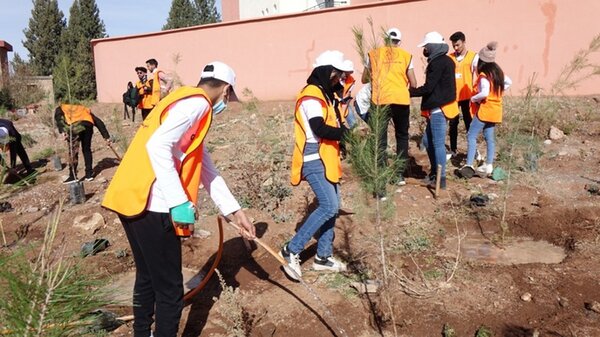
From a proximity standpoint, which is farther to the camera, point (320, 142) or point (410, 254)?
point (410, 254)

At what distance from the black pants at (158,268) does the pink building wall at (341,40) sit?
547 centimetres

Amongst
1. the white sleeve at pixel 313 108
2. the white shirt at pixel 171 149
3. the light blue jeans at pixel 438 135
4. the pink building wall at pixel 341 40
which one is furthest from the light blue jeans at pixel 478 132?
the white shirt at pixel 171 149

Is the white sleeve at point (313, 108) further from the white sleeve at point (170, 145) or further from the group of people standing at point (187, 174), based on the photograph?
the white sleeve at point (170, 145)

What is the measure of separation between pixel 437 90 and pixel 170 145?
348 cm

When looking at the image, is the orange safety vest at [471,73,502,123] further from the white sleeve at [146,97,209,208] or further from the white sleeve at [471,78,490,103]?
the white sleeve at [146,97,209,208]

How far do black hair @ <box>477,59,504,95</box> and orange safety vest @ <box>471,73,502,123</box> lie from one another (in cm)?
3

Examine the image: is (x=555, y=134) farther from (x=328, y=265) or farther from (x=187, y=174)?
(x=187, y=174)

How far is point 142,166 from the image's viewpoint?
2.12m

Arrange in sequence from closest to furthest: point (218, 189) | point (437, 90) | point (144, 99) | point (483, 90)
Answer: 1. point (218, 189)
2. point (437, 90)
3. point (483, 90)
4. point (144, 99)

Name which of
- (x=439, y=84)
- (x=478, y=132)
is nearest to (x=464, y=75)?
(x=478, y=132)

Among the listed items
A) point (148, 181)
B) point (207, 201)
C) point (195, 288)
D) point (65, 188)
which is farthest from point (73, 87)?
point (148, 181)

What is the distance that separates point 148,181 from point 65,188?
5.29 metres

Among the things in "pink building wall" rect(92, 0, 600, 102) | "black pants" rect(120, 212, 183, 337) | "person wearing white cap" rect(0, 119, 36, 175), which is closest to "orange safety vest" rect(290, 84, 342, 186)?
"black pants" rect(120, 212, 183, 337)

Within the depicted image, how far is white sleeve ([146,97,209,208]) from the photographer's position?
6.61 ft
